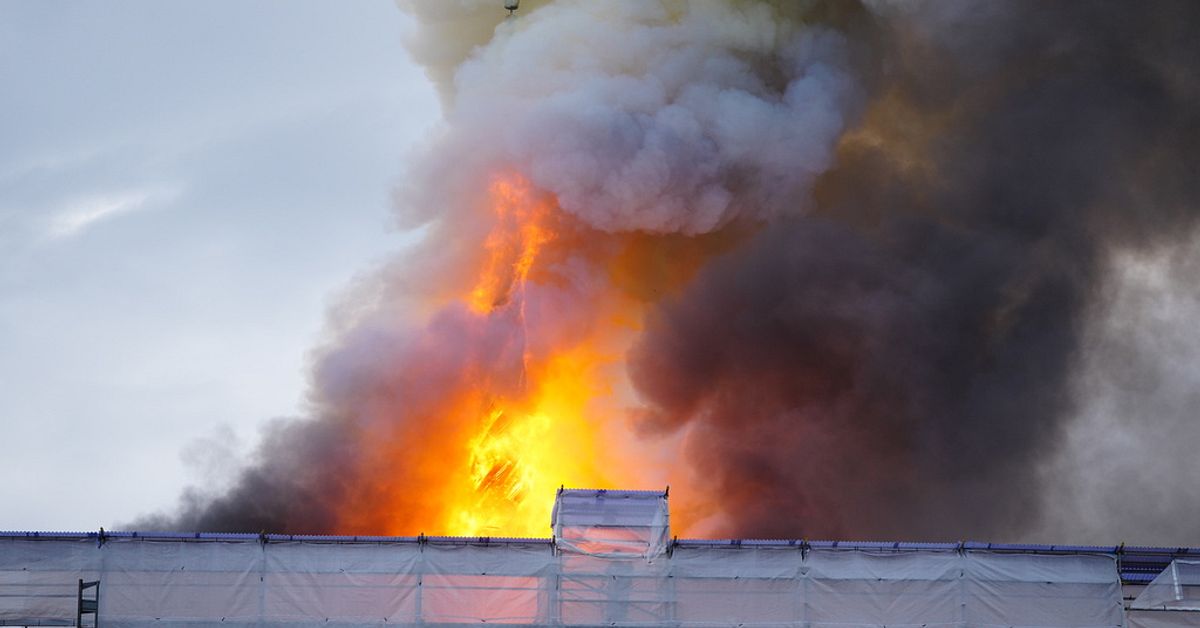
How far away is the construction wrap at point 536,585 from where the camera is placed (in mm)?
44844

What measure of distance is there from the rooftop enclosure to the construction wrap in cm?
4

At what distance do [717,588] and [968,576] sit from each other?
7.73m

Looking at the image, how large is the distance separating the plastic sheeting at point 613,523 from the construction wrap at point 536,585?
37 cm

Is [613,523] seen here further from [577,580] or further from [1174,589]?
[1174,589]

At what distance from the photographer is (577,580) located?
150 ft

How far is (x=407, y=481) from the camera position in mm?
61469

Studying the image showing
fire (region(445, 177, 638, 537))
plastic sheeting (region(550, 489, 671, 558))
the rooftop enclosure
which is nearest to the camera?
the rooftop enclosure

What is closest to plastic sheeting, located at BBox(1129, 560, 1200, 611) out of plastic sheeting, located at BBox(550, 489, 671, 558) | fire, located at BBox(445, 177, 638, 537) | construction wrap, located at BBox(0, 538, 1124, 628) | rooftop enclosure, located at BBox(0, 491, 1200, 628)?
rooftop enclosure, located at BBox(0, 491, 1200, 628)

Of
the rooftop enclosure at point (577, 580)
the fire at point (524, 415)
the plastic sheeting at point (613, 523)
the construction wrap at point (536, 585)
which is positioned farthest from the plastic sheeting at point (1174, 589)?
the fire at point (524, 415)

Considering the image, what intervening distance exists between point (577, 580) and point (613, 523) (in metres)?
2.04

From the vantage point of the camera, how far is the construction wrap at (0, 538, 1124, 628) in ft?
147

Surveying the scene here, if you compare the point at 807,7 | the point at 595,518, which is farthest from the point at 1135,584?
the point at 807,7

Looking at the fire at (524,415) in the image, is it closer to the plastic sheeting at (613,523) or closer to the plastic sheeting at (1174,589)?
the plastic sheeting at (613,523)

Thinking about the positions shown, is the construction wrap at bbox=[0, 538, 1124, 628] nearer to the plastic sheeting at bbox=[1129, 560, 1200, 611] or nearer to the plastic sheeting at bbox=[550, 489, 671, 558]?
the plastic sheeting at bbox=[550, 489, 671, 558]
